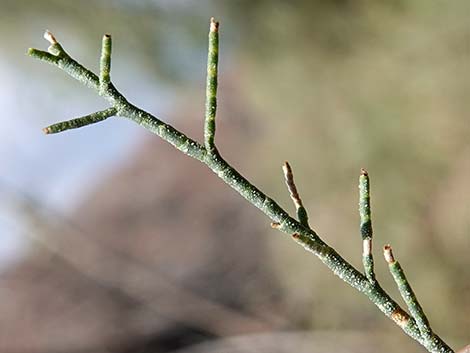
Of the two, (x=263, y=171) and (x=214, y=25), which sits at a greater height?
(x=263, y=171)

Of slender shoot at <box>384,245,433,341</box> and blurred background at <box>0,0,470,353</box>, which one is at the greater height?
blurred background at <box>0,0,470,353</box>

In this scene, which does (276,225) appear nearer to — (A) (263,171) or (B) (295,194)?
(B) (295,194)

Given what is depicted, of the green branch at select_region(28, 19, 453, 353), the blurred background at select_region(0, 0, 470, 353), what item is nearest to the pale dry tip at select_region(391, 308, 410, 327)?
the green branch at select_region(28, 19, 453, 353)

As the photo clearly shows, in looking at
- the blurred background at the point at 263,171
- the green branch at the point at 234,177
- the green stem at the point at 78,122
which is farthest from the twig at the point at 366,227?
the blurred background at the point at 263,171

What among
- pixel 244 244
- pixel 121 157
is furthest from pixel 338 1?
pixel 121 157

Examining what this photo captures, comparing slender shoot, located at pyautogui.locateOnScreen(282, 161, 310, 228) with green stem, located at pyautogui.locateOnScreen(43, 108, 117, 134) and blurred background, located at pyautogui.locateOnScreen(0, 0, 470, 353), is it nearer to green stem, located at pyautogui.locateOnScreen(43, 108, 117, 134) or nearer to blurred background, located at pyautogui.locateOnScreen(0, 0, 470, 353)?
green stem, located at pyautogui.locateOnScreen(43, 108, 117, 134)

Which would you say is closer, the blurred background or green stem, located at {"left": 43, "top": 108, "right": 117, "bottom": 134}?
green stem, located at {"left": 43, "top": 108, "right": 117, "bottom": 134}

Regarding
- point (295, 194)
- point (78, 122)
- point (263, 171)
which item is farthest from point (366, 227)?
point (263, 171)

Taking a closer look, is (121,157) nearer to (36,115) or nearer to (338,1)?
(36,115)
